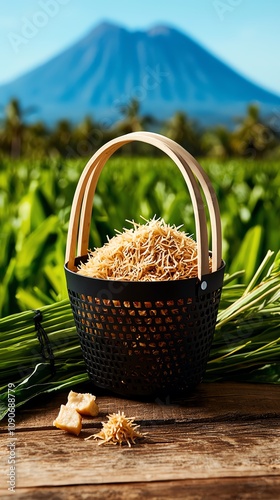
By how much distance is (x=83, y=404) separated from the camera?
5.32 ft

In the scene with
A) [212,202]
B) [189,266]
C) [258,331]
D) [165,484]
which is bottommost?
[165,484]

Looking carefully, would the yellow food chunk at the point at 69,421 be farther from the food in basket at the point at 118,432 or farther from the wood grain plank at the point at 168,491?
the wood grain plank at the point at 168,491

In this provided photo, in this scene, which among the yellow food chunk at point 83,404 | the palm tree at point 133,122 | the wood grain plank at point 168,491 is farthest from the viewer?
the palm tree at point 133,122

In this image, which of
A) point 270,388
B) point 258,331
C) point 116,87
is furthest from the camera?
point 116,87

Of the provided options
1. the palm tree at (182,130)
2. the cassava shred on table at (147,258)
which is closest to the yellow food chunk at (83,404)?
the cassava shred on table at (147,258)

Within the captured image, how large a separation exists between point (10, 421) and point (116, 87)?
92.6 m

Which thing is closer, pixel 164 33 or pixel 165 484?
pixel 165 484

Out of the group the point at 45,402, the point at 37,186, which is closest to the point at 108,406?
the point at 45,402

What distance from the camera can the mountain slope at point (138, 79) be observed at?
283ft

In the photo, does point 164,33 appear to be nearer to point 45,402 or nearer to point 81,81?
point 81,81

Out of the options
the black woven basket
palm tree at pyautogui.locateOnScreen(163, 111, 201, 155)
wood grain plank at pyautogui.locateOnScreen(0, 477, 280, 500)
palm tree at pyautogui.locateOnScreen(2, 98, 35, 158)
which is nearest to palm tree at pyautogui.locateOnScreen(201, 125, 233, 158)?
palm tree at pyautogui.locateOnScreen(163, 111, 201, 155)

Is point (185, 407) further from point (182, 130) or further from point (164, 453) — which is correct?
point (182, 130)

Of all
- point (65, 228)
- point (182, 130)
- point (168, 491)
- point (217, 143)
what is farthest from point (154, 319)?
point (182, 130)

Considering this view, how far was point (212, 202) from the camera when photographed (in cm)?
160
